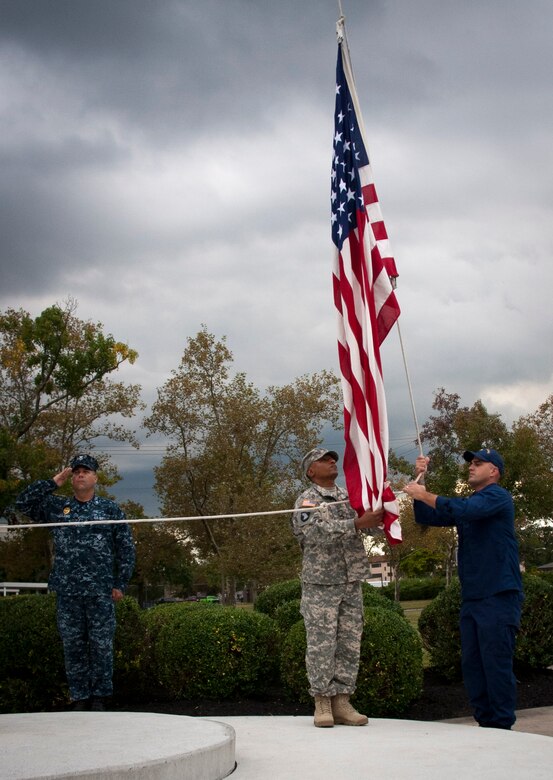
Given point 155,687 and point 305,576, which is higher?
point 305,576

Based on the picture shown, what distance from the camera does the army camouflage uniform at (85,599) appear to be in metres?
6.75

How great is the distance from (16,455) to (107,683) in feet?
41.1

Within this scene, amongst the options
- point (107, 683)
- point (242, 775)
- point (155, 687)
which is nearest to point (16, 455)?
point (155, 687)

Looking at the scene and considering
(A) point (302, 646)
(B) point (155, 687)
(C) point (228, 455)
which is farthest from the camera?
(C) point (228, 455)

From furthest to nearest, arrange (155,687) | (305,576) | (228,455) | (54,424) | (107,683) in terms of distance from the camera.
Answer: (228,455)
(54,424)
(155,687)
(107,683)
(305,576)

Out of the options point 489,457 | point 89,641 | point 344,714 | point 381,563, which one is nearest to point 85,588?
point 89,641

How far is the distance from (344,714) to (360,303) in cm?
271

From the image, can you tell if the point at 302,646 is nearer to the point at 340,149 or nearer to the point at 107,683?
the point at 107,683

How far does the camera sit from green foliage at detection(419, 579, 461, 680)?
894 centimetres

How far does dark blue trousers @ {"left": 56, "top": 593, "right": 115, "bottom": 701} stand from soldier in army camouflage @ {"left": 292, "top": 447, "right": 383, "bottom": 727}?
170 cm

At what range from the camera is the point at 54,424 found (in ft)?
99.9

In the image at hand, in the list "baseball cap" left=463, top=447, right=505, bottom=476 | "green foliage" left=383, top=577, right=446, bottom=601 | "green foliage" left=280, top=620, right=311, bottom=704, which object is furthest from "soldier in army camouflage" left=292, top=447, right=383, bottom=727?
"green foliage" left=383, top=577, right=446, bottom=601

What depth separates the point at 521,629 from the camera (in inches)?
360

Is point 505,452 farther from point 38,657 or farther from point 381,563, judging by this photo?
point 381,563
